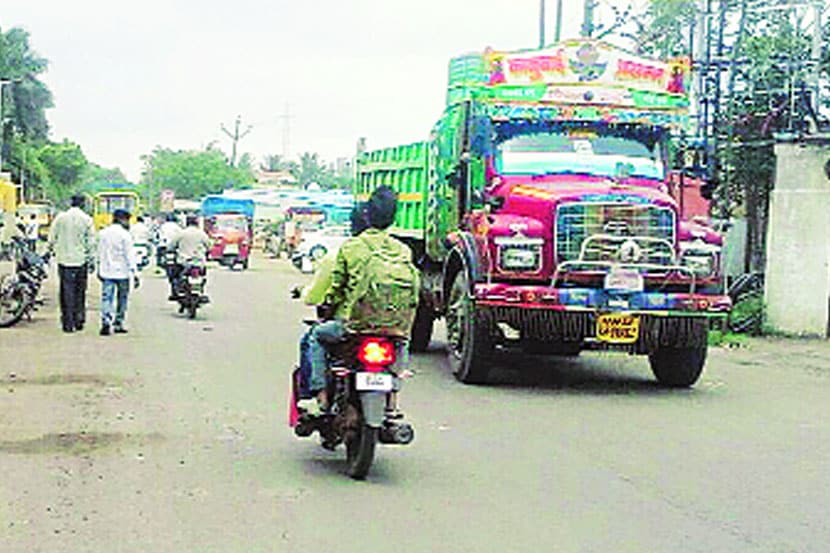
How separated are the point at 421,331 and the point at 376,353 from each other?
26.7ft

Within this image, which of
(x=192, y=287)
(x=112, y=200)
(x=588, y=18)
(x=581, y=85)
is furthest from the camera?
(x=112, y=200)

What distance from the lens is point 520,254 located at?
1222cm

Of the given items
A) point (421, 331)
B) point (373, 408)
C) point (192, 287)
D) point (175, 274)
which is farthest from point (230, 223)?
point (373, 408)

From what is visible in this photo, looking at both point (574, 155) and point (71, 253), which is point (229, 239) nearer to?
point (71, 253)

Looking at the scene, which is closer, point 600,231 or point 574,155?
point 600,231

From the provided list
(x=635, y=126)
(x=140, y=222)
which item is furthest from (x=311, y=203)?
(x=635, y=126)

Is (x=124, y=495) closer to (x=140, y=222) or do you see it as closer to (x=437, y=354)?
(x=437, y=354)

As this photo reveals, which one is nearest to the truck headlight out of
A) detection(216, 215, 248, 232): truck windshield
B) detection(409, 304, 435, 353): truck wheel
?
detection(409, 304, 435, 353): truck wheel

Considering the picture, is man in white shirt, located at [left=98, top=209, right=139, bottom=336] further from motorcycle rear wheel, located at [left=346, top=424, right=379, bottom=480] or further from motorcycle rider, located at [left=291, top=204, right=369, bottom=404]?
motorcycle rear wheel, located at [left=346, top=424, right=379, bottom=480]

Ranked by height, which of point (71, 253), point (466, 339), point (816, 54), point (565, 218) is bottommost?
point (466, 339)

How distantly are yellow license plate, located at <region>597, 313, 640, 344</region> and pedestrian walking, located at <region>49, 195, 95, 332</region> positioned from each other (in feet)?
25.5

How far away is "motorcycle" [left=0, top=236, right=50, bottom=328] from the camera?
17812 millimetres

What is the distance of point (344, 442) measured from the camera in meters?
8.45

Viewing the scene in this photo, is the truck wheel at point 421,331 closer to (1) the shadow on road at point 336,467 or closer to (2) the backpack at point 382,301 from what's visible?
(1) the shadow on road at point 336,467
